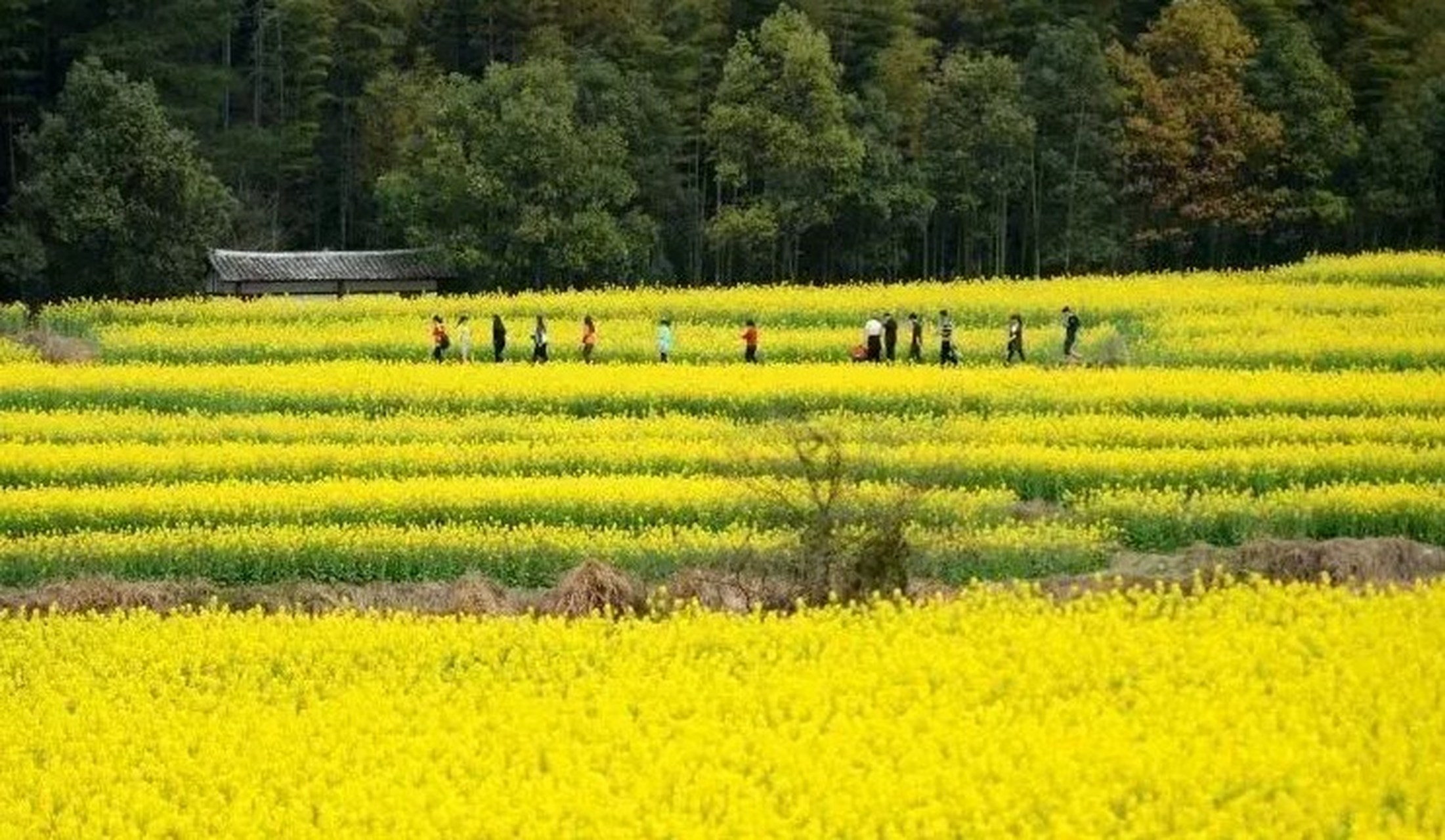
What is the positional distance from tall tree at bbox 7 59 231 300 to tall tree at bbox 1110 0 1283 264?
80.1 feet

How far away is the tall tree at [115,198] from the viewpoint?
4634cm

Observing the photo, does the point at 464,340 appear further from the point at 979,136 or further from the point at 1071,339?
the point at 979,136

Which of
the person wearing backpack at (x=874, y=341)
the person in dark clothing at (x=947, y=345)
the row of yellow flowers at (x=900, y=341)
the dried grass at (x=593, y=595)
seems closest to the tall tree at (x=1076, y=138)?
the row of yellow flowers at (x=900, y=341)

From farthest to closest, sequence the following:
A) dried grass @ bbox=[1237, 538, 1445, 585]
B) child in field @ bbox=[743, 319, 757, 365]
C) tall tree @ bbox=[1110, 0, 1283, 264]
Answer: tall tree @ bbox=[1110, 0, 1283, 264]
child in field @ bbox=[743, 319, 757, 365]
dried grass @ bbox=[1237, 538, 1445, 585]

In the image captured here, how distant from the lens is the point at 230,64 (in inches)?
2552

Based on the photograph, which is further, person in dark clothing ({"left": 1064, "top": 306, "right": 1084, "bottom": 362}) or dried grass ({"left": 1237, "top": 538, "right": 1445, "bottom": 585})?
person in dark clothing ({"left": 1064, "top": 306, "right": 1084, "bottom": 362})

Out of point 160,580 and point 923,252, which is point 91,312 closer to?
point 160,580

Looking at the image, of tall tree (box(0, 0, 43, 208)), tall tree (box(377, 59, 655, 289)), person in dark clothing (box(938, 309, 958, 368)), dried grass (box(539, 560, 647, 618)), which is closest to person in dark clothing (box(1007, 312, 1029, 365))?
person in dark clothing (box(938, 309, 958, 368))

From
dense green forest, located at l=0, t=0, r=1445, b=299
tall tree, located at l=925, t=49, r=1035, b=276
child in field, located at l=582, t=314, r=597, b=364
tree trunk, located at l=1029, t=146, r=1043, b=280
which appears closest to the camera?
child in field, located at l=582, t=314, r=597, b=364

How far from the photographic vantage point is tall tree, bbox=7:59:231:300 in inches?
1825

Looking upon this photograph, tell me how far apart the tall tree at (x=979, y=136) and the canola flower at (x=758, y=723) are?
127 feet

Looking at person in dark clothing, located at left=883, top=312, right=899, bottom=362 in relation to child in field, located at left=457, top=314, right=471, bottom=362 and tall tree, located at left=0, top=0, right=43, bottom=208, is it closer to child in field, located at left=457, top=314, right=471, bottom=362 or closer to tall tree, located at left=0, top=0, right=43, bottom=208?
child in field, located at left=457, top=314, right=471, bottom=362

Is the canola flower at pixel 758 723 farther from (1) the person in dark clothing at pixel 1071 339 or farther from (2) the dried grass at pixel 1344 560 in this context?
(1) the person in dark clothing at pixel 1071 339

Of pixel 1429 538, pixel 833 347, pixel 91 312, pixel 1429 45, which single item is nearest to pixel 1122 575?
pixel 1429 538
